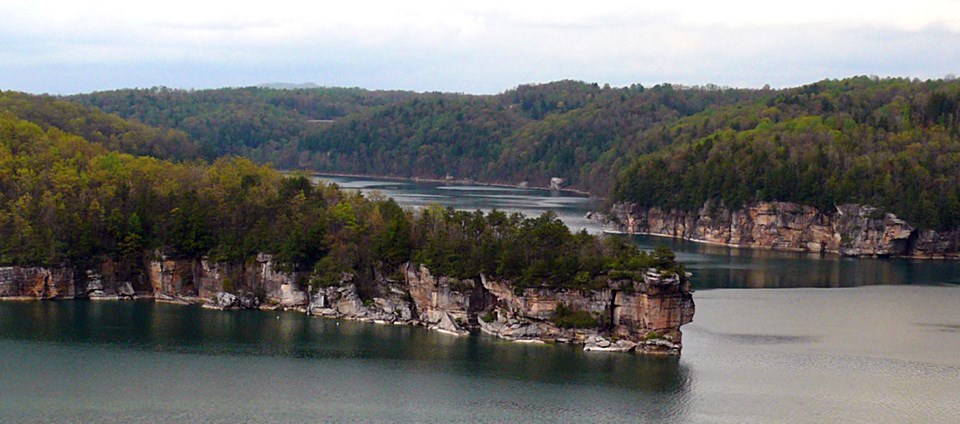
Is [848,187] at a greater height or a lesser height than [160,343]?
greater

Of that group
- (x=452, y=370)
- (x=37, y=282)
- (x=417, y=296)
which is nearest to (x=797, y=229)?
(x=417, y=296)

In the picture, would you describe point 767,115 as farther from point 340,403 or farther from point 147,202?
point 340,403

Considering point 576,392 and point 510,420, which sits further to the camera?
point 576,392

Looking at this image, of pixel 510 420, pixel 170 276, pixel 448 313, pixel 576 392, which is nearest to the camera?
pixel 510 420

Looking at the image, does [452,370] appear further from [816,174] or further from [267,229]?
[816,174]

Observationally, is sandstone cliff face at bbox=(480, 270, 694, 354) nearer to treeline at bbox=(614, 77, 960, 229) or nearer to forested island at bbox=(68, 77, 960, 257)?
forested island at bbox=(68, 77, 960, 257)

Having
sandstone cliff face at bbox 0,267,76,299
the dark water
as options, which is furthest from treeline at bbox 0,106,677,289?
the dark water

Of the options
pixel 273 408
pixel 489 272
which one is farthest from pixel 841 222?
pixel 273 408

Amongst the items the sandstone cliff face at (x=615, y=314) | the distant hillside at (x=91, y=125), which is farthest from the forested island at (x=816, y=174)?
the sandstone cliff face at (x=615, y=314)

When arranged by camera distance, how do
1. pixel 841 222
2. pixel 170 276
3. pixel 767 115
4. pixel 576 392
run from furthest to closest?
pixel 767 115 < pixel 841 222 < pixel 170 276 < pixel 576 392
